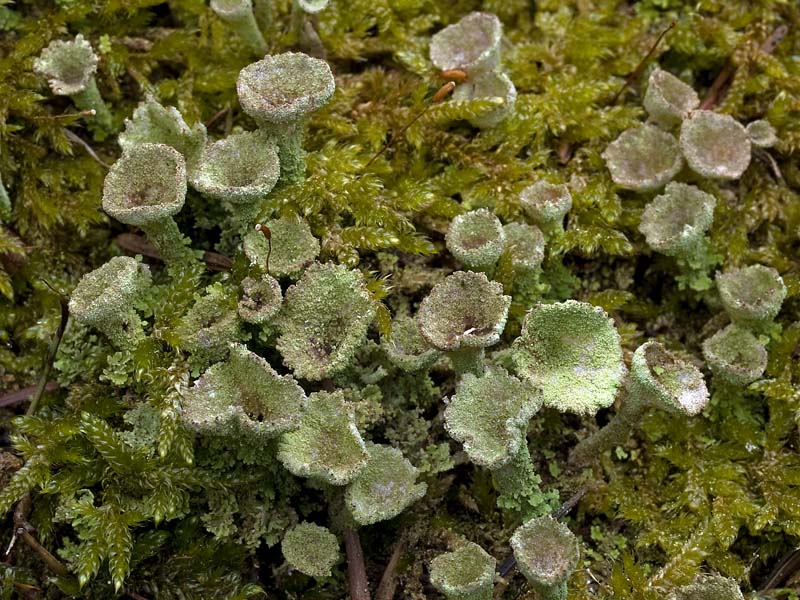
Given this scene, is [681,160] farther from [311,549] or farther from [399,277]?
[311,549]

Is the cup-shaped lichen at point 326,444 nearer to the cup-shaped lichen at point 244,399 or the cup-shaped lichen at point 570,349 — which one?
the cup-shaped lichen at point 244,399

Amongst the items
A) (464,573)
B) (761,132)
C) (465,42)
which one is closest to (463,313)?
(464,573)

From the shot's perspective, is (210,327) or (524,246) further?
(524,246)

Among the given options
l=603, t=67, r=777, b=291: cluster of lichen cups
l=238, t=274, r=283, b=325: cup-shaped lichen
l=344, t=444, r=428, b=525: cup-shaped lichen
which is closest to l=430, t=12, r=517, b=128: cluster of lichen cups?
l=603, t=67, r=777, b=291: cluster of lichen cups

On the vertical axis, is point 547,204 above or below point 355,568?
above

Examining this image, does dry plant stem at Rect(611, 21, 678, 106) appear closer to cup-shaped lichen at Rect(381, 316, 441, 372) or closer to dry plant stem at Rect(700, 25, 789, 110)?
dry plant stem at Rect(700, 25, 789, 110)

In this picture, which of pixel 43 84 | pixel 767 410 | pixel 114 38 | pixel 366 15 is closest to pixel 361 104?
pixel 366 15
